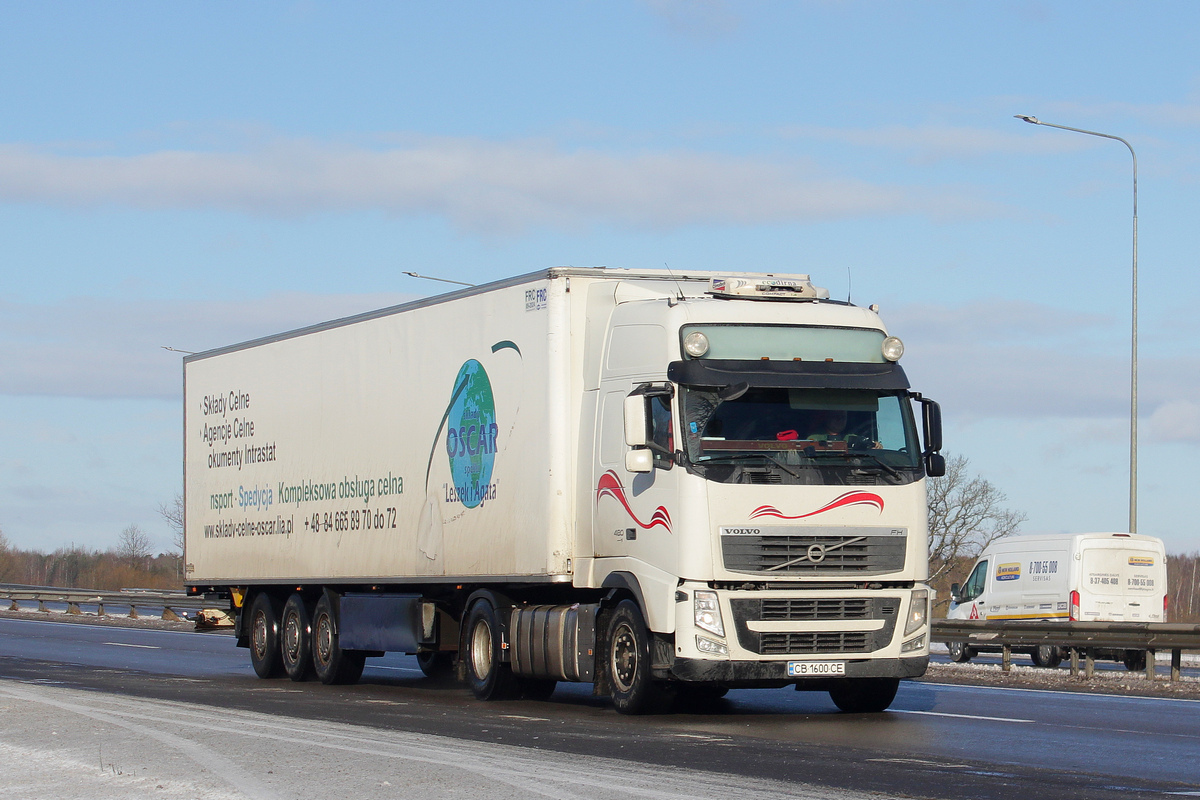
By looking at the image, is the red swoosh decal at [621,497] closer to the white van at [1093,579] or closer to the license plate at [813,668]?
the license plate at [813,668]

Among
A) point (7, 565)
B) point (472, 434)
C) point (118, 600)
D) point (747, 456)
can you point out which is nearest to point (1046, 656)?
point (472, 434)

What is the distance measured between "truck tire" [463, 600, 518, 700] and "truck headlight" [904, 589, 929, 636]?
438 centimetres

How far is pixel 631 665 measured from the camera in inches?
600

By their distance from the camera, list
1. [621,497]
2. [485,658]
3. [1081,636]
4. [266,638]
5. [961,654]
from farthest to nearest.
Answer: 1. [961,654]
2. [1081,636]
3. [266,638]
4. [485,658]
5. [621,497]

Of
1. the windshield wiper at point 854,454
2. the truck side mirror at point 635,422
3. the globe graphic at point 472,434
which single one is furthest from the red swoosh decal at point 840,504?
the globe graphic at point 472,434

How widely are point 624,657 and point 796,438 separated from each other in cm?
263

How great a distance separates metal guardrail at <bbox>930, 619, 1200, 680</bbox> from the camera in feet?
71.3

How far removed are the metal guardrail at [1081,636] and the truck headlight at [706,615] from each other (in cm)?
942

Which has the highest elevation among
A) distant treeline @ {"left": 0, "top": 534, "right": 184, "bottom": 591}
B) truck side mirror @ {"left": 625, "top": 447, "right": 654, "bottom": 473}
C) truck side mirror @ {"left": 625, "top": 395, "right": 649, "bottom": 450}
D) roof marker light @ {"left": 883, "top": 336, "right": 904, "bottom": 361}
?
roof marker light @ {"left": 883, "top": 336, "right": 904, "bottom": 361}

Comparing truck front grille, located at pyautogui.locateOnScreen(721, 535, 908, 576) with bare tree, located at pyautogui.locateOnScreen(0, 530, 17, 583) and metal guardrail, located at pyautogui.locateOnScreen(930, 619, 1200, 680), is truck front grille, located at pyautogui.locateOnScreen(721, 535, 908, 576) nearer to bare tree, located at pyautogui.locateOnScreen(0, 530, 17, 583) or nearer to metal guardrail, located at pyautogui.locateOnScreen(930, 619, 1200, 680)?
metal guardrail, located at pyautogui.locateOnScreen(930, 619, 1200, 680)

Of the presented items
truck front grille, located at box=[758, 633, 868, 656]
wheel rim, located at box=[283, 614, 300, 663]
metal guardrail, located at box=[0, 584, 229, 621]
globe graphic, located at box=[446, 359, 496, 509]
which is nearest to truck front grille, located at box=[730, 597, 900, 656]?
truck front grille, located at box=[758, 633, 868, 656]

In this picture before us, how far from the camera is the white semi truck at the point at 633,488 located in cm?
1449

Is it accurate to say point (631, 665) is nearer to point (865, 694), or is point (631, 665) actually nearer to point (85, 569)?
point (865, 694)

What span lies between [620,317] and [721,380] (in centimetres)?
168
